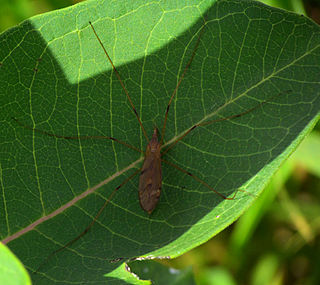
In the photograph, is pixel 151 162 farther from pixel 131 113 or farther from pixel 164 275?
pixel 164 275

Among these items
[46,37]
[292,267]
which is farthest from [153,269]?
[292,267]

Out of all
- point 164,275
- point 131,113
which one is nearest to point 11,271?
point 131,113

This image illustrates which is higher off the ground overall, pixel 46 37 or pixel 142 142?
pixel 46 37

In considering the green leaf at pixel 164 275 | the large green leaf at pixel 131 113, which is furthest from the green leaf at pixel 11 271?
the green leaf at pixel 164 275

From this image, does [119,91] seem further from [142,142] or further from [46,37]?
[46,37]

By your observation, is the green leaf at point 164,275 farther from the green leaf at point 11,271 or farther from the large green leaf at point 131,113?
the green leaf at point 11,271

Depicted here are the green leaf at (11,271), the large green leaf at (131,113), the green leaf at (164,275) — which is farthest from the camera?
the green leaf at (164,275)

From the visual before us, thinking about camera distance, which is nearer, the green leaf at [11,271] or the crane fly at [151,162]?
the green leaf at [11,271]

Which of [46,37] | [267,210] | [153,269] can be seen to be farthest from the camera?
[267,210]

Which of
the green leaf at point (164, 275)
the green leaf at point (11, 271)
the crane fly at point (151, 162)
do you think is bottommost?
the green leaf at point (164, 275)
